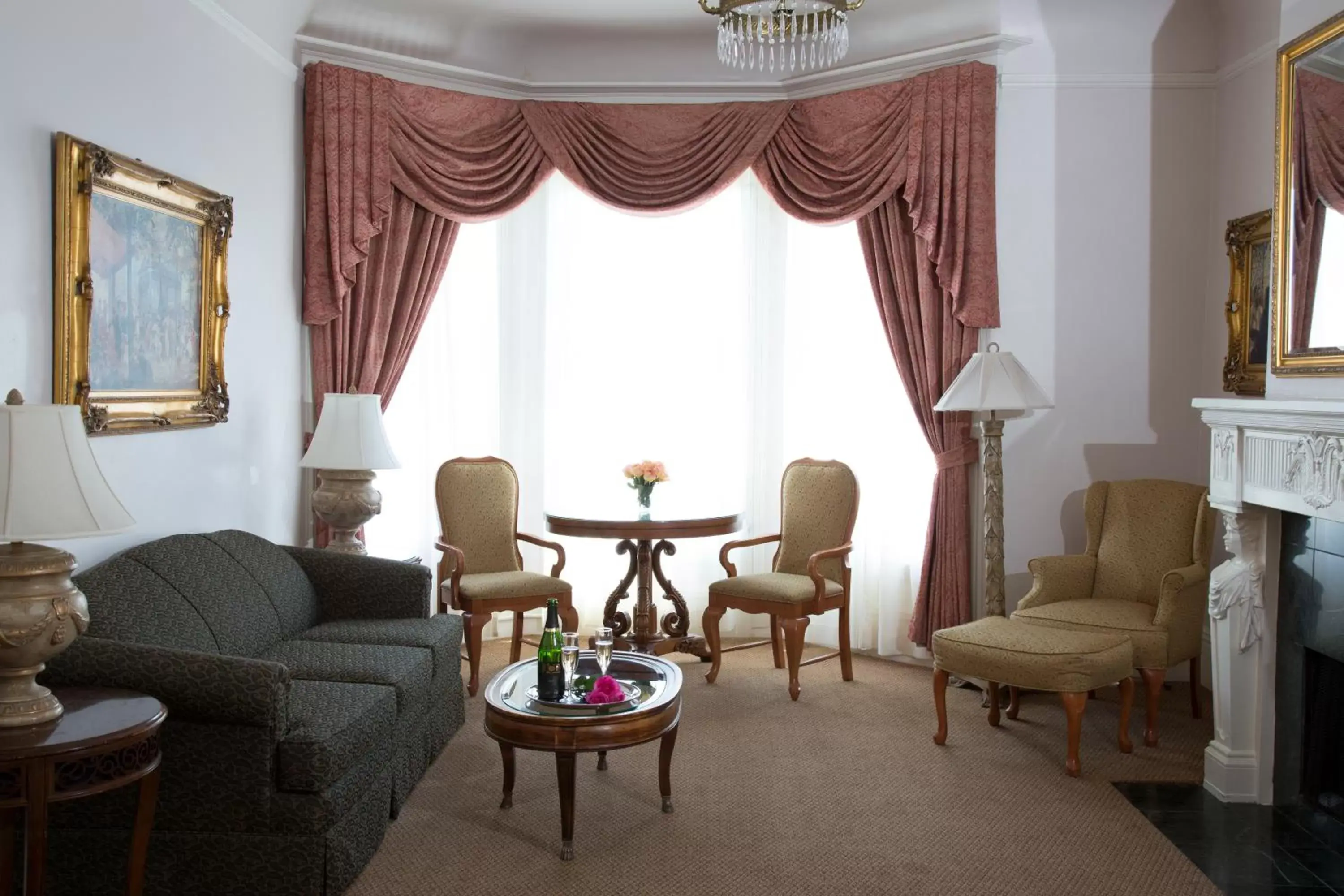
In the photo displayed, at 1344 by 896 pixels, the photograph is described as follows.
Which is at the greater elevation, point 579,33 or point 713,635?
point 579,33

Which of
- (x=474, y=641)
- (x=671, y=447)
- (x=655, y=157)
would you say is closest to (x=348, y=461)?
(x=474, y=641)

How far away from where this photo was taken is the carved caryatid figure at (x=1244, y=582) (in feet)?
13.3

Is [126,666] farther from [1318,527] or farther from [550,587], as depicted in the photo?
[1318,527]

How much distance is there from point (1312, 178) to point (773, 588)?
277 centimetres

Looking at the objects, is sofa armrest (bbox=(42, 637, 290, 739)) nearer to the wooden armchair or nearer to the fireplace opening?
the wooden armchair

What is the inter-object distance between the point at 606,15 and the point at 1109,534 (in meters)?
3.61

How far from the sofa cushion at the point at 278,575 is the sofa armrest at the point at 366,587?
0.15ft

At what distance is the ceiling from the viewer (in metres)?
5.75

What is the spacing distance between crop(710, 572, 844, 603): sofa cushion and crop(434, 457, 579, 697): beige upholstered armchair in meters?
0.76

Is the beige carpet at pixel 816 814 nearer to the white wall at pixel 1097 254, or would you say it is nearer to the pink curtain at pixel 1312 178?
the white wall at pixel 1097 254

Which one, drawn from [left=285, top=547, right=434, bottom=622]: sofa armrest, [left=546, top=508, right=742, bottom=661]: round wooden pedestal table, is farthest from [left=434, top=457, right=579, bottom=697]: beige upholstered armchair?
[left=285, top=547, right=434, bottom=622]: sofa armrest

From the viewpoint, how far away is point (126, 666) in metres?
3.07

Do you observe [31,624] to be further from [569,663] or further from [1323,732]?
[1323,732]

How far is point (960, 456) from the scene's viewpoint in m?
5.79
